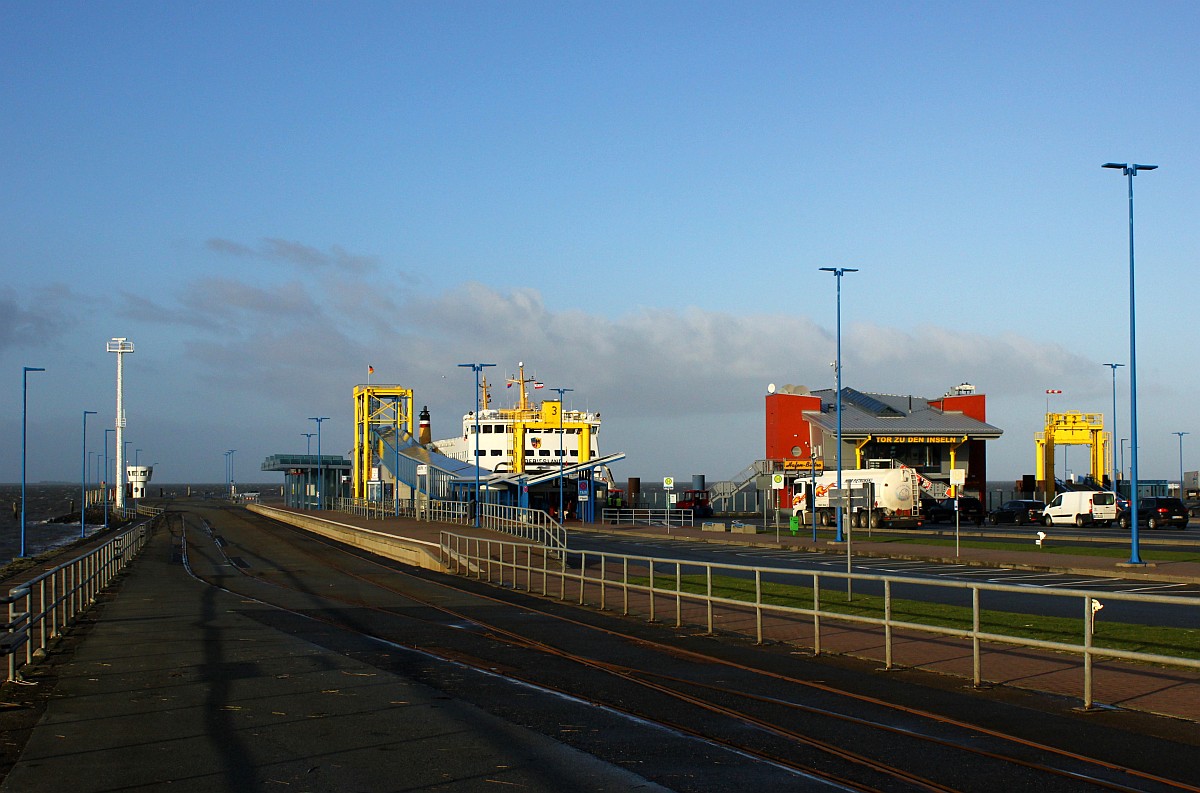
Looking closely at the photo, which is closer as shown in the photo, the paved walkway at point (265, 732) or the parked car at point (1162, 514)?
the paved walkway at point (265, 732)

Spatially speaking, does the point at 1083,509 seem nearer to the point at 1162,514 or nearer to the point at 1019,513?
the point at 1162,514

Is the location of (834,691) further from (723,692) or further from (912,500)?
(912,500)

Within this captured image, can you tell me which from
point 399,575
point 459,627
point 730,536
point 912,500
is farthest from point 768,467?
point 459,627

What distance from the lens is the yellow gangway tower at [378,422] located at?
258 ft

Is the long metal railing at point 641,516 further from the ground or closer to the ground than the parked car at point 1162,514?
closer to the ground

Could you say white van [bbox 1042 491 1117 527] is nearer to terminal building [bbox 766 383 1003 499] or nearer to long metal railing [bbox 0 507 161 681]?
terminal building [bbox 766 383 1003 499]

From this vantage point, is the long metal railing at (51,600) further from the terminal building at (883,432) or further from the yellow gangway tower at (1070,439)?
the yellow gangway tower at (1070,439)

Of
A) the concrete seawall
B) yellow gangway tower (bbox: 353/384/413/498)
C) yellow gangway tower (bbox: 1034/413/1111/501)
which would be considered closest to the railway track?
the concrete seawall

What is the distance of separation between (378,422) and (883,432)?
113 feet

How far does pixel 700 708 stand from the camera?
36.2 feet

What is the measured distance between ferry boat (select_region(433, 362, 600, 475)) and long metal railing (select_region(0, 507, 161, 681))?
4995 centimetres

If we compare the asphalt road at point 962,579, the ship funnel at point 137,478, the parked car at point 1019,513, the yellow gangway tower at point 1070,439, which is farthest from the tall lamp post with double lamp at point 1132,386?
the ship funnel at point 137,478

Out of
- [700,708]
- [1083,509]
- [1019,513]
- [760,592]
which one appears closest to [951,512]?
[1019,513]

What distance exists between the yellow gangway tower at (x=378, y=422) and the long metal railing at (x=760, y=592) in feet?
140
